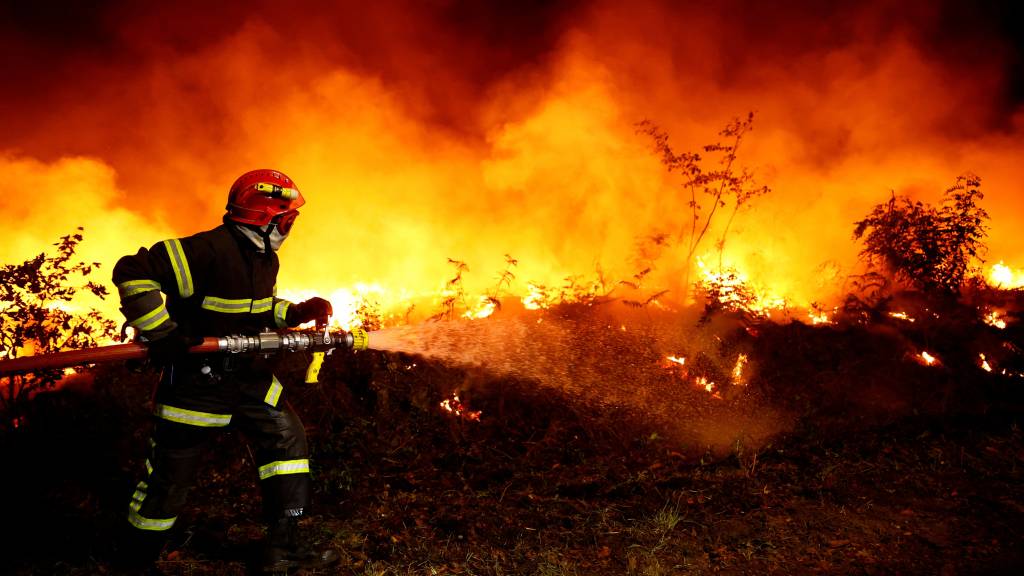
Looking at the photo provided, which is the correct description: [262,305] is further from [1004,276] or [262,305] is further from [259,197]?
[1004,276]

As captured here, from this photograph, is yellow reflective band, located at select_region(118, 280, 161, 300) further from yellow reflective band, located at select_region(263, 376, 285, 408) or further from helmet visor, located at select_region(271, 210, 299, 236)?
yellow reflective band, located at select_region(263, 376, 285, 408)

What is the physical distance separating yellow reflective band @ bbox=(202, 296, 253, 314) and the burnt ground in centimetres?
165

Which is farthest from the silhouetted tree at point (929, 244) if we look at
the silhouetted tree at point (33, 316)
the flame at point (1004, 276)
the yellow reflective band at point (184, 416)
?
the silhouetted tree at point (33, 316)

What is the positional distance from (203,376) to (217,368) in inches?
3.2

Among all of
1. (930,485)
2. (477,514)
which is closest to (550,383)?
(477,514)

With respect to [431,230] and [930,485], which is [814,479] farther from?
[431,230]

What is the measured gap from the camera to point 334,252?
34.8ft

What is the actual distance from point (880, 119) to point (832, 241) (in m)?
3.22

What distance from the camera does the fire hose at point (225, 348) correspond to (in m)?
2.81

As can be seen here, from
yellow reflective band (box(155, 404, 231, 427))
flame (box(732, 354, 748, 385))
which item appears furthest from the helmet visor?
flame (box(732, 354, 748, 385))

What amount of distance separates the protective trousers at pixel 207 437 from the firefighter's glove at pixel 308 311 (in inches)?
15.0

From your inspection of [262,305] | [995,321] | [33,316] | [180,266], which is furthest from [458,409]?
[995,321]

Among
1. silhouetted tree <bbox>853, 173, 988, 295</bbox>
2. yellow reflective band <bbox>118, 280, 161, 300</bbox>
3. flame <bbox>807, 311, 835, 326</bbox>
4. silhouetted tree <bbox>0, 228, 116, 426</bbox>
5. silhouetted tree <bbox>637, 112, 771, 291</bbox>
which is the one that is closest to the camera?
yellow reflective band <bbox>118, 280, 161, 300</bbox>

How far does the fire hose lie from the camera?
281cm
